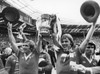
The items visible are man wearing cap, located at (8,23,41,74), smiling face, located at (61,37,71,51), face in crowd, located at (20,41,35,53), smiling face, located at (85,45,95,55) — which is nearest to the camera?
smiling face, located at (61,37,71,51)

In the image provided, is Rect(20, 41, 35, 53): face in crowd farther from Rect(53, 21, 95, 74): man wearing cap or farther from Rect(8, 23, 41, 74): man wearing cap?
Rect(53, 21, 95, 74): man wearing cap

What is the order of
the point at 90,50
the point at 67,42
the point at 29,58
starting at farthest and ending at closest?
the point at 29,58, the point at 90,50, the point at 67,42

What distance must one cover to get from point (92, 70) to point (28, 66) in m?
1.83

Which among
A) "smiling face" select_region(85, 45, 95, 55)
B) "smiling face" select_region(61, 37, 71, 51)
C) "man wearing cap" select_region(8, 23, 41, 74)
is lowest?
"man wearing cap" select_region(8, 23, 41, 74)

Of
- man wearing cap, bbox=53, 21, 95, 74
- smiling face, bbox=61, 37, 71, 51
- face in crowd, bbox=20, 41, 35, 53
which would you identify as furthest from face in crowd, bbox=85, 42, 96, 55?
face in crowd, bbox=20, 41, 35, 53

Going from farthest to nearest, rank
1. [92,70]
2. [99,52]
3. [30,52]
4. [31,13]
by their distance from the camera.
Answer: [31,13] < [30,52] < [99,52] < [92,70]

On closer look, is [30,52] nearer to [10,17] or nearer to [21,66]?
[21,66]

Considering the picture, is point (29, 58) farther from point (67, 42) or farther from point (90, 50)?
point (90, 50)

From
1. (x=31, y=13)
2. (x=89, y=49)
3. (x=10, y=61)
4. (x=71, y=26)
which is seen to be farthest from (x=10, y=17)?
(x=71, y=26)

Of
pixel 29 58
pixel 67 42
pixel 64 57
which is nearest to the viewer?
pixel 64 57

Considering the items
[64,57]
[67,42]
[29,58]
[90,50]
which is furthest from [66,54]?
[29,58]

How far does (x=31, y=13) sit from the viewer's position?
76.7ft

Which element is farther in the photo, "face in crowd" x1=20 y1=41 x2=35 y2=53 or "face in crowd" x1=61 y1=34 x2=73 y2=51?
"face in crowd" x1=20 y1=41 x2=35 y2=53

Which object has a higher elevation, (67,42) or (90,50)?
(67,42)
